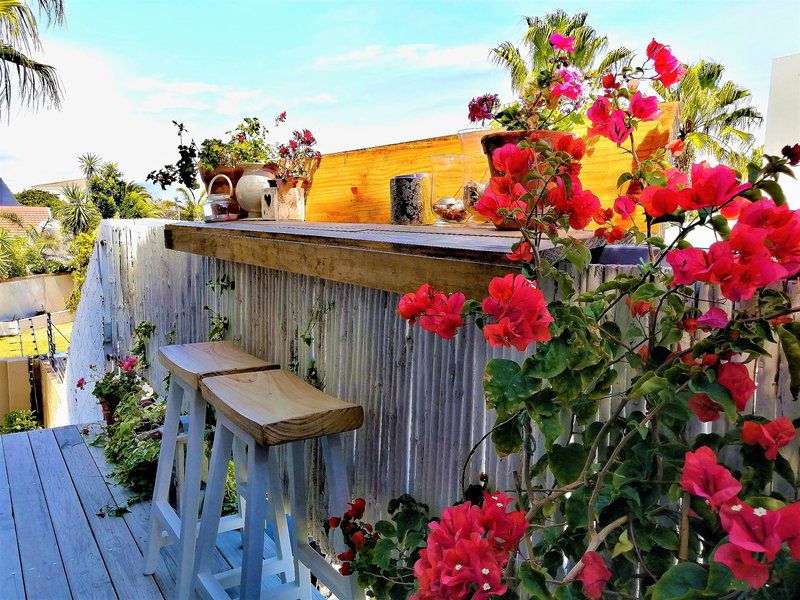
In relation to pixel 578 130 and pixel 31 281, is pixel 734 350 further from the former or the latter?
pixel 31 281

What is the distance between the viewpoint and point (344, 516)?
1.38m

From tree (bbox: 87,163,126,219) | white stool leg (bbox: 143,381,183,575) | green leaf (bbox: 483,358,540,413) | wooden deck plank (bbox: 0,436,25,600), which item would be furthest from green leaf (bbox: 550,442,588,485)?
tree (bbox: 87,163,126,219)

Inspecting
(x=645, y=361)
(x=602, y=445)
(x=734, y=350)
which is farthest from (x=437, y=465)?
(x=734, y=350)

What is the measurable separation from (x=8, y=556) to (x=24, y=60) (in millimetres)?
12862

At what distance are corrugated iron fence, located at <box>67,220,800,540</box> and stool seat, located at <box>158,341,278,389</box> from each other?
12 centimetres

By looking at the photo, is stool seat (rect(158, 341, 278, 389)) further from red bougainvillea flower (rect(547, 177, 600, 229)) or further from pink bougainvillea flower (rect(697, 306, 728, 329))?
pink bougainvillea flower (rect(697, 306, 728, 329))

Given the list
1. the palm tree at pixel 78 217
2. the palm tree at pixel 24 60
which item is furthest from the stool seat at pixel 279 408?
the palm tree at pixel 78 217

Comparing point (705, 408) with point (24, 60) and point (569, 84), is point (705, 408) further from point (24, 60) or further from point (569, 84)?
point (24, 60)

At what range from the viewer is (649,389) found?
662mm

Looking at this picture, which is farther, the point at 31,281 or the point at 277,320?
the point at 31,281

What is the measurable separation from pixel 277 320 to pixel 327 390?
0.42 meters

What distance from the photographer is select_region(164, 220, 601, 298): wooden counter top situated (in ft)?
3.07

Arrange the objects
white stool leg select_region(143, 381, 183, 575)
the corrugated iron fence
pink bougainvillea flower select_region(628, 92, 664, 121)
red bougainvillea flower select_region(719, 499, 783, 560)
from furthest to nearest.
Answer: white stool leg select_region(143, 381, 183, 575), the corrugated iron fence, pink bougainvillea flower select_region(628, 92, 664, 121), red bougainvillea flower select_region(719, 499, 783, 560)

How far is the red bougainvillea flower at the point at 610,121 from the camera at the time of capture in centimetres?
90
